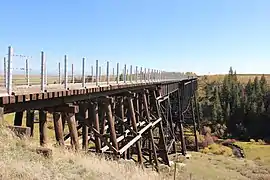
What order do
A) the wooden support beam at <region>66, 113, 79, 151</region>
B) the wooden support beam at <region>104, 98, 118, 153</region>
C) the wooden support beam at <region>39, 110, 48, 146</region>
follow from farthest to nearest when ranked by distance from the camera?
the wooden support beam at <region>104, 98, 118, 153</region> → the wooden support beam at <region>39, 110, 48, 146</region> → the wooden support beam at <region>66, 113, 79, 151</region>

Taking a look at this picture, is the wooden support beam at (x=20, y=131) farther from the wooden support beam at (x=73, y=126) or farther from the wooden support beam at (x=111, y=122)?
the wooden support beam at (x=111, y=122)

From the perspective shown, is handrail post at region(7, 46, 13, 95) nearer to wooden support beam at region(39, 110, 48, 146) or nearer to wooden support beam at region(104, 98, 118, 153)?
wooden support beam at region(39, 110, 48, 146)

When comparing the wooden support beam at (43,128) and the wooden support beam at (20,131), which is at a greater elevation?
the wooden support beam at (20,131)

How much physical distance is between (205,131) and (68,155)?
58916mm

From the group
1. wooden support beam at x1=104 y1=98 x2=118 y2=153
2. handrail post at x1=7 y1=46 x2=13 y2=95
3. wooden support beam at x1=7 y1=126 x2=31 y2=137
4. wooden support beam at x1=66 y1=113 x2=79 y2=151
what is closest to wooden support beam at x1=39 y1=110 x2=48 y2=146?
wooden support beam at x1=66 y1=113 x2=79 y2=151

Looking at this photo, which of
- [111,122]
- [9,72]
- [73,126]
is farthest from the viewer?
[111,122]

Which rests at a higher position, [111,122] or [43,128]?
[43,128]

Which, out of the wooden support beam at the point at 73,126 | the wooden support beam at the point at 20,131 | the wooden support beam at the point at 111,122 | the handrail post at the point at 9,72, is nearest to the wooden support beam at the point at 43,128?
the wooden support beam at the point at 73,126

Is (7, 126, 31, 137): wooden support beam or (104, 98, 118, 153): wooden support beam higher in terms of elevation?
(7, 126, 31, 137): wooden support beam

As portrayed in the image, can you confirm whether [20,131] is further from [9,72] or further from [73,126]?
[73,126]

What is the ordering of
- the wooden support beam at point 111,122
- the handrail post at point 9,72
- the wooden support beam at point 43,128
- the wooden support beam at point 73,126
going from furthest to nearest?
1. the wooden support beam at point 111,122
2. the wooden support beam at point 43,128
3. the wooden support beam at point 73,126
4. the handrail post at point 9,72

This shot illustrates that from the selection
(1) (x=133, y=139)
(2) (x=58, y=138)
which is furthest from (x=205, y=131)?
(2) (x=58, y=138)

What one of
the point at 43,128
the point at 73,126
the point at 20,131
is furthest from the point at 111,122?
the point at 20,131

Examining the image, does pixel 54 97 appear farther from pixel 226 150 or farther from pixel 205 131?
pixel 205 131
